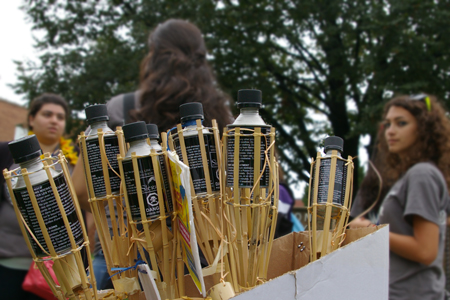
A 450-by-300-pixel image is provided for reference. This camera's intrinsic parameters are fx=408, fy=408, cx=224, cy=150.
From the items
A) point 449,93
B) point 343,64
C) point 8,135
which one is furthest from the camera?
point 8,135

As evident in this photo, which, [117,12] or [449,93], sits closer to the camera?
[449,93]

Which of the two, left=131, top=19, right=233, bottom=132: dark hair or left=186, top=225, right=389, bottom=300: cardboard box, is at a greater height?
left=131, top=19, right=233, bottom=132: dark hair

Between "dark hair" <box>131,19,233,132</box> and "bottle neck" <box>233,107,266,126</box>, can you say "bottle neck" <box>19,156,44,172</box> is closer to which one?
"bottle neck" <box>233,107,266,126</box>

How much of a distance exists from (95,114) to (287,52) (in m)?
8.96

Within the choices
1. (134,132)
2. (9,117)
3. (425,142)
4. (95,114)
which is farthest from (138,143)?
(9,117)

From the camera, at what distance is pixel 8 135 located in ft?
57.7

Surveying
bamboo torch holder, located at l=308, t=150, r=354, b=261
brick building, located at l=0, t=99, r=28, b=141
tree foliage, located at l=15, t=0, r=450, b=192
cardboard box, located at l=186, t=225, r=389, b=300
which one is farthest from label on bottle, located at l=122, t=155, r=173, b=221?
brick building, located at l=0, t=99, r=28, b=141

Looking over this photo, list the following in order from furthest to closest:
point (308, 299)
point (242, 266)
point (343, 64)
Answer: point (343, 64) → point (242, 266) → point (308, 299)

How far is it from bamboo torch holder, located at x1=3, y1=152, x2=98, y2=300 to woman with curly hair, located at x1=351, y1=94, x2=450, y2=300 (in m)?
1.56

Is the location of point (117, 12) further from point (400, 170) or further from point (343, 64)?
point (400, 170)

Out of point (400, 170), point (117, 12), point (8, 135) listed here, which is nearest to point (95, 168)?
point (400, 170)

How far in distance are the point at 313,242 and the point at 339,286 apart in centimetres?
17

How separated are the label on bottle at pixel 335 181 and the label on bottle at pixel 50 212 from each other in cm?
46

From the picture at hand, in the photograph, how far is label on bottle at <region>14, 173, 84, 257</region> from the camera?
25.0 inches
